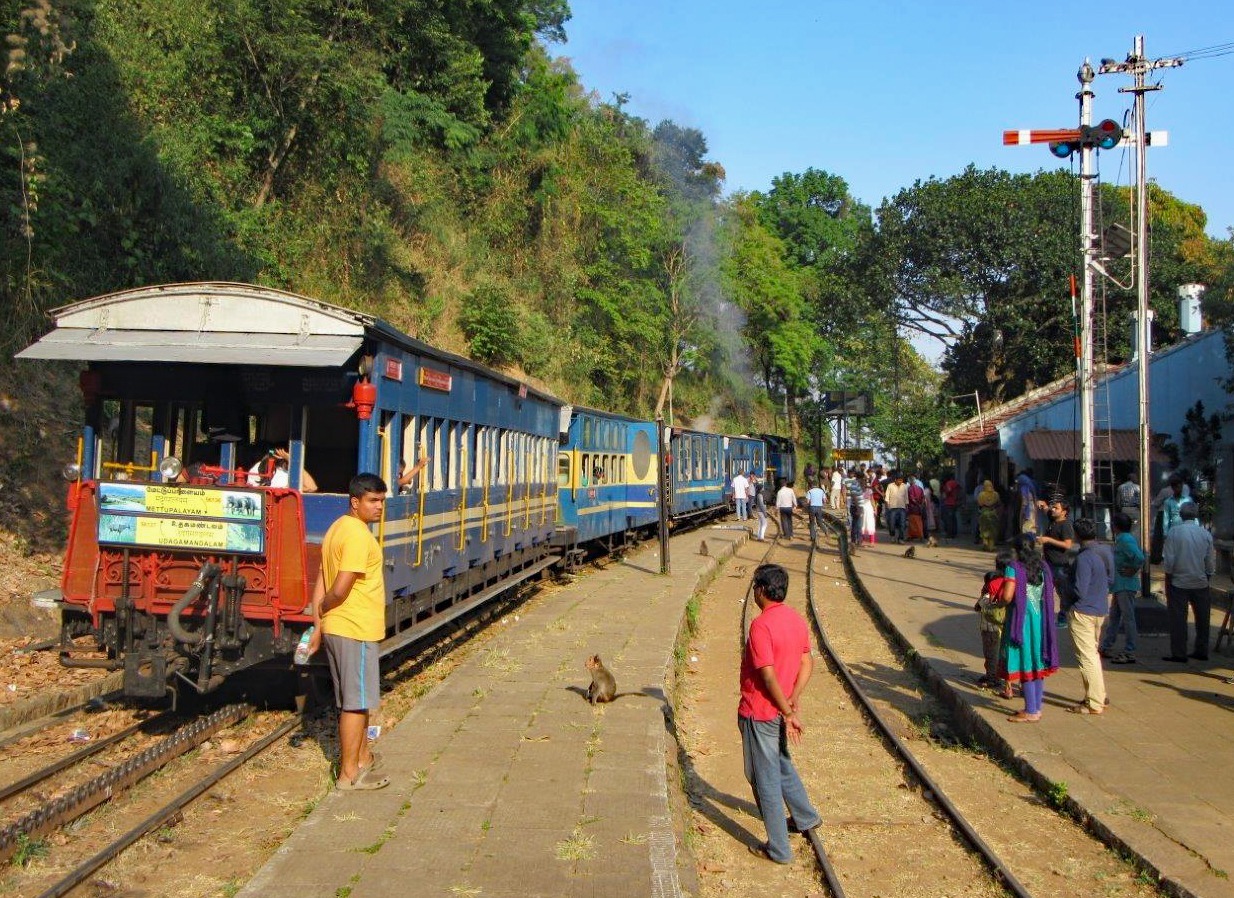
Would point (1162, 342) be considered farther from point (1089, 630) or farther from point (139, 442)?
point (139, 442)

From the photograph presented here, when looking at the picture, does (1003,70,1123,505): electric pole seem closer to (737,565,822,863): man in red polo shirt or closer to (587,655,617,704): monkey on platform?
(587,655,617,704): monkey on platform

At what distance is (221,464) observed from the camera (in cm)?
913

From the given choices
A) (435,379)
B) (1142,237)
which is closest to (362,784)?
(435,379)

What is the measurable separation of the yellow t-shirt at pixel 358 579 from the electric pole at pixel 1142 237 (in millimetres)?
10609

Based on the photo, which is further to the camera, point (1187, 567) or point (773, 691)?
point (1187, 567)

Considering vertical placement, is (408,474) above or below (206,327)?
below

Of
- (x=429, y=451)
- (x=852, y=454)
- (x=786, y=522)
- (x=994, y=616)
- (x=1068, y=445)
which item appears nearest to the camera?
(x=994, y=616)

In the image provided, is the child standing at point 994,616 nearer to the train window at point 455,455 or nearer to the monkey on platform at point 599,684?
the monkey on platform at point 599,684

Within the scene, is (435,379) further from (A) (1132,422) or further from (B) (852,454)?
(B) (852,454)

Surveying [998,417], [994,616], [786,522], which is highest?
[998,417]

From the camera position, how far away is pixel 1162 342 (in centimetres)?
4309

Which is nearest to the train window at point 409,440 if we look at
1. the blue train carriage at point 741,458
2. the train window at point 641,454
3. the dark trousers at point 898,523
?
the train window at point 641,454

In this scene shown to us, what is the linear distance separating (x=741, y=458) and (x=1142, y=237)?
90.5 feet

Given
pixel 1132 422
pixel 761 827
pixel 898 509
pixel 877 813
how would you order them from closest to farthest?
pixel 761 827
pixel 877 813
pixel 1132 422
pixel 898 509
